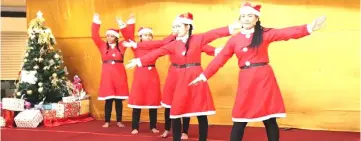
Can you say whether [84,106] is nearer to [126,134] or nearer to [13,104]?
[13,104]

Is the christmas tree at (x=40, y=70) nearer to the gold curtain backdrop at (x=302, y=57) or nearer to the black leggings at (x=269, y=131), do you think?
the gold curtain backdrop at (x=302, y=57)

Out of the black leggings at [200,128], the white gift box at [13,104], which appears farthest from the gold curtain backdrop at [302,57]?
the black leggings at [200,128]

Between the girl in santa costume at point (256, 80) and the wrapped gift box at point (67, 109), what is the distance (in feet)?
10.9

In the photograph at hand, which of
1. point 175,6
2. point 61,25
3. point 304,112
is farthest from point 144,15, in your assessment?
point 304,112

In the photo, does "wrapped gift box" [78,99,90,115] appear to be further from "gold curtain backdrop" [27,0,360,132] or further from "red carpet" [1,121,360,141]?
"gold curtain backdrop" [27,0,360,132]

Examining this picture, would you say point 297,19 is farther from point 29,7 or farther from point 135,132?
point 29,7

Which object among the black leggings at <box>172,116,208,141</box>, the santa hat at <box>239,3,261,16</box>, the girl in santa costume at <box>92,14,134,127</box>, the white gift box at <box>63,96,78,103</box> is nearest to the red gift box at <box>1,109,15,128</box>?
the white gift box at <box>63,96,78,103</box>

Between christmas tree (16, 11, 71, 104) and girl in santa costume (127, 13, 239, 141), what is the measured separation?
242 cm

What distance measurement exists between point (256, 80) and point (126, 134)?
2243 millimetres

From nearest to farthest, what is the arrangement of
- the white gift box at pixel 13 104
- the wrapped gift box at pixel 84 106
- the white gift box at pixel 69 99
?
the white gift box at pixel 13 104 → the white gift box at pixel 69 99 → the wrapped gift box at pixel 84 106

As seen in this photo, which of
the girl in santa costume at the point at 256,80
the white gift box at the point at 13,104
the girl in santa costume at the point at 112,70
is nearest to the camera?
the girl in santa costume at the point at 256,80

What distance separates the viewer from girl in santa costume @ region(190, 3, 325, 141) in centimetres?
347

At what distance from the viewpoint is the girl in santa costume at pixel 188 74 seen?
412cm

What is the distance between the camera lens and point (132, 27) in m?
5.46
